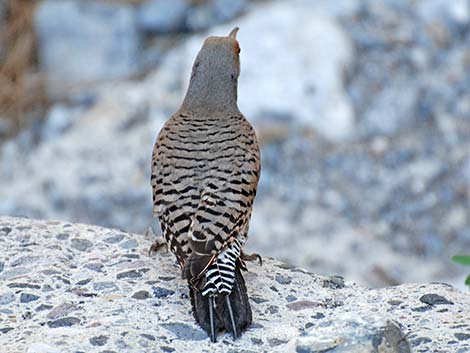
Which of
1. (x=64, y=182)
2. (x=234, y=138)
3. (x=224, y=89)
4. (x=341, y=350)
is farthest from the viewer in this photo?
(x=64, y=182)

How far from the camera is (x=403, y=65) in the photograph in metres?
9.16

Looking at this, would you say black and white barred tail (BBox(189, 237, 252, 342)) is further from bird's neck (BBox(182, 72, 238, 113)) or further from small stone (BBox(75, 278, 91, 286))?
bird's neck (BBox(182, 72, 238, 113))

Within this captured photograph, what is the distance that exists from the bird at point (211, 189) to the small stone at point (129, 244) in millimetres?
143

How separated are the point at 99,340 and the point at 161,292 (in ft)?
1.93

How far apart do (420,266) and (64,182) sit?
3014 mm

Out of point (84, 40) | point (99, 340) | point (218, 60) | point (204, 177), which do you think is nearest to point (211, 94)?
point (218, 60)

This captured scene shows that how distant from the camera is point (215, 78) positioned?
5328mm

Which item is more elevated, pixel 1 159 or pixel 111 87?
pixel 111 87

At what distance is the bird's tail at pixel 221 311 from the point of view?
3957 mm

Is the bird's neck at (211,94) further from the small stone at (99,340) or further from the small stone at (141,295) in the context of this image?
the small stone at (99,340)

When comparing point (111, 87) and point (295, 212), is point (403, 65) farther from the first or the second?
point (111, 87)

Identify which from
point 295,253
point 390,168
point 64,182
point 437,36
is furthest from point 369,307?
point 437,36

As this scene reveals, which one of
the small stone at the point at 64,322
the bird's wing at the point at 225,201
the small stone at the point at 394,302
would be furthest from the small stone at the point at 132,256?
the small stone at the point at 394,302

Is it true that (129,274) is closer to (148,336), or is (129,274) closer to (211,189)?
(211,189)
